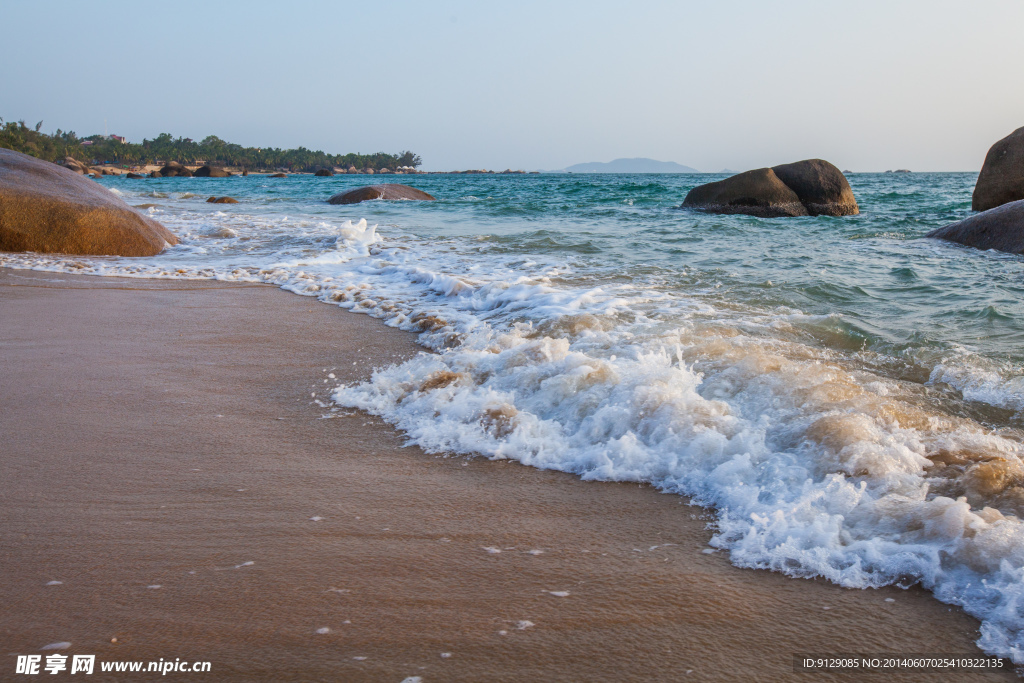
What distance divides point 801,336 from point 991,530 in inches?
89.2

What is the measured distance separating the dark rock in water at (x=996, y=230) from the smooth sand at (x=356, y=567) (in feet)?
26.8

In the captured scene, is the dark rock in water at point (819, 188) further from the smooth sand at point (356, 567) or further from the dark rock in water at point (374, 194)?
the smooth sand at point (356, 567)

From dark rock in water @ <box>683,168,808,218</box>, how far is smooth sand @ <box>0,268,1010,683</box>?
12679mm

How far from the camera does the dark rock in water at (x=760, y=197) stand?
13.4 m

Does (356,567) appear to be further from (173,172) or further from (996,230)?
(173,172)

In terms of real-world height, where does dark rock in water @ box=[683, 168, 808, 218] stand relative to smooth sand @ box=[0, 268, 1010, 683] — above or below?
above

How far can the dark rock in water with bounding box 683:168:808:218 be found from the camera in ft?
43.9

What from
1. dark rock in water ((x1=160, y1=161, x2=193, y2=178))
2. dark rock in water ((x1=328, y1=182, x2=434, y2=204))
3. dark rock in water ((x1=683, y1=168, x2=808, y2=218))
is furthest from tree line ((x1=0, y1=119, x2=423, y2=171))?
dark rock in water ((x1=683, y1=168, x2=808, y2=218))

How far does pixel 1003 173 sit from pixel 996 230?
400 centimetres

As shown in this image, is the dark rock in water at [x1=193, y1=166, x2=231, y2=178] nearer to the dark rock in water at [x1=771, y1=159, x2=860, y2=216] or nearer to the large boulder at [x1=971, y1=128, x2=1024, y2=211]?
the dark rock in water at [x1=771, y1=159, x2=860, y2=216]

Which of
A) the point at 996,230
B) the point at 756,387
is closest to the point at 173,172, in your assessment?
the point at 996,230

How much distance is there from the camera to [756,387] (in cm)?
282

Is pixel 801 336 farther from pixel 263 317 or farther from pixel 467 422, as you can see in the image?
pixel 263 317

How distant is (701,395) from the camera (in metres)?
2.81
